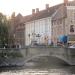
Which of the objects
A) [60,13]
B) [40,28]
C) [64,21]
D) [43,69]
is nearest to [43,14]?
[40,28]

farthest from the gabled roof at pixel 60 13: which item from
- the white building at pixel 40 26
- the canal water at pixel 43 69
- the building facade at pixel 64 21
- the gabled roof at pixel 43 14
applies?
the canal water at pixel 43 69

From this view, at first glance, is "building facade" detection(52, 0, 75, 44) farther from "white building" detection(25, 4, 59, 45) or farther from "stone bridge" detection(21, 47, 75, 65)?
"stone bridge" detection(21, 47, 75, 65)

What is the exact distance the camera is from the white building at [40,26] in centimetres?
9469

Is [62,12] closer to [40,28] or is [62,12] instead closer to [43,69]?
[40,28]

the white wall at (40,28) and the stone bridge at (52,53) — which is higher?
the white wall at (40,28)

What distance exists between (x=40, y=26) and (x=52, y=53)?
30.5 metres

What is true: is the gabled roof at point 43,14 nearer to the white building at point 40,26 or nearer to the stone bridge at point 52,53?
the white building at point 40,26

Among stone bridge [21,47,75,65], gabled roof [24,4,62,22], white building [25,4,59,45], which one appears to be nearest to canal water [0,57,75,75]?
stone bridge [21,47,75,65]

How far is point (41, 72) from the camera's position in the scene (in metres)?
61.1

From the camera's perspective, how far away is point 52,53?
231 feet

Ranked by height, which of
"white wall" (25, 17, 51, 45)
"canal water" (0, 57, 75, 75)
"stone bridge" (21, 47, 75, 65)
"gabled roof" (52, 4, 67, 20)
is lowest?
"canal water" (0, 57, 75, 75)

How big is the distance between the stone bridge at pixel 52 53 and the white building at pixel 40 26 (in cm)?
1903

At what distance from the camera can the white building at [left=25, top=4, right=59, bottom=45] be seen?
3728 inches

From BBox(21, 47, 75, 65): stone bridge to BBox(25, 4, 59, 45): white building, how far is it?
19.0 metres
